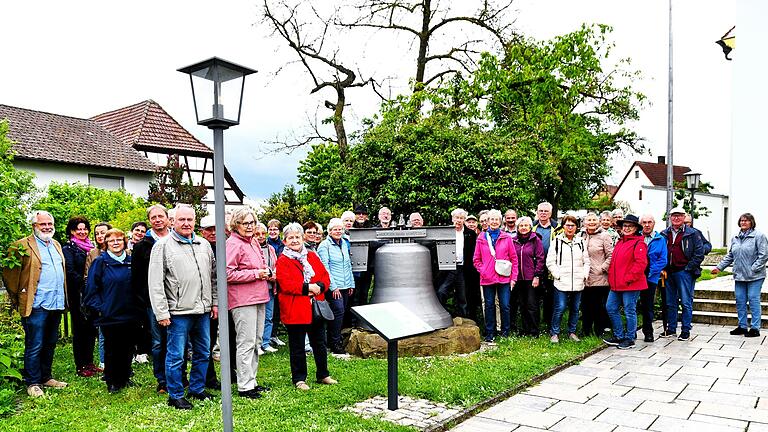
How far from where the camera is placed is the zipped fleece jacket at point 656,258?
925cm

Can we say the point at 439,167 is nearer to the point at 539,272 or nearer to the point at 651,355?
the point at 539,272

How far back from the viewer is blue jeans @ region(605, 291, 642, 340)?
29.3ft

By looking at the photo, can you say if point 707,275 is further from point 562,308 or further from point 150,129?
point 150,129

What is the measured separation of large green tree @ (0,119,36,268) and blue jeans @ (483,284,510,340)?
241 inches

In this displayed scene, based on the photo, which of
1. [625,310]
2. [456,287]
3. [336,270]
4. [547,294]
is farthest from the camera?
[547,294]

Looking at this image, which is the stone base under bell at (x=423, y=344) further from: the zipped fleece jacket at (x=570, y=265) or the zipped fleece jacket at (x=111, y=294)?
the zipped fleece jacket at (x=111, y=294)

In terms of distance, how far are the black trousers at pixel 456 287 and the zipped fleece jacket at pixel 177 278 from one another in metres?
4.44

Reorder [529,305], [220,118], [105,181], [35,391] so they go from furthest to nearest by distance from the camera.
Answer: [105,181] → [529,305] → [35,391] → [220,118]

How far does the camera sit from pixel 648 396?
6395mm

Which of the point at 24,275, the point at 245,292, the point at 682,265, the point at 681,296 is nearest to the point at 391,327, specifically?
the point at 245,292

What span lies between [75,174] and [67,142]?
1.92m

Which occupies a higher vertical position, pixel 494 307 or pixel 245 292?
pixel 245 292

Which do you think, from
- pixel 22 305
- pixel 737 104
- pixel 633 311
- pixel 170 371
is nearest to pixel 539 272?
pixel 633 311

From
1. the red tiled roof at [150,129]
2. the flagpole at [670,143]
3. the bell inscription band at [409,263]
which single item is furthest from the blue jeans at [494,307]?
the red tiled roof at [150,129]
